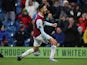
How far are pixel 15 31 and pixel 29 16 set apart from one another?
120cm

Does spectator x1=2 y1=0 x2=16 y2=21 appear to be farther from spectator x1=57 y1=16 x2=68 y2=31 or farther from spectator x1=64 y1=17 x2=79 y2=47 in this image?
spectator x1=64 y1=17 x2=79 y2=47

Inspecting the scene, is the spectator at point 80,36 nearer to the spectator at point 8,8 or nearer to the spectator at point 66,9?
the spectator at point 66,9

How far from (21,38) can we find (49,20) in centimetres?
177

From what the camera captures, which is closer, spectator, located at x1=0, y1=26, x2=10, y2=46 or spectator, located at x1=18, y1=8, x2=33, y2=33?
spectator, located at x1=0, y1=26, x2=10, y2=46

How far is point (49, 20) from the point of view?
1939 cm

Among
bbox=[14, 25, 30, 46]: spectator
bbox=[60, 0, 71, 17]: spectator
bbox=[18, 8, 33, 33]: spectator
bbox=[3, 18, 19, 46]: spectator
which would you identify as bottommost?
bbox=[14, 25, 30, 46]: spectator

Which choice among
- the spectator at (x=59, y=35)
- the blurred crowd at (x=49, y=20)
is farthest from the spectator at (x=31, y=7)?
the spectator at (x=59, y=35)

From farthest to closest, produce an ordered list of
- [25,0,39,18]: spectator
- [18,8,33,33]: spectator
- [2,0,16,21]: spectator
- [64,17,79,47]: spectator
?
1. [2,0,16,21]: spectator
2. [25,0,39,18]: spectator
3. [18,8,33,33]: spectator
4. [64,17,79,47]: spectator

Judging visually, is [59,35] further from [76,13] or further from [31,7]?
[31,7]

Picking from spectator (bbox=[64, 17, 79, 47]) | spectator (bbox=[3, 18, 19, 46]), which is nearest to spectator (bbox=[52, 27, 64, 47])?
spectator (bbox=[64, 17, 79, 47])

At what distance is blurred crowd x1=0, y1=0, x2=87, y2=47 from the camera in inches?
761

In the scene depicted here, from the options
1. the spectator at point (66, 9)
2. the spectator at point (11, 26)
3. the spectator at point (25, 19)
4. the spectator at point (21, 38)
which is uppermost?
the spectator at point (66, 9)

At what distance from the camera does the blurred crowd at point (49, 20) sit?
19328mm

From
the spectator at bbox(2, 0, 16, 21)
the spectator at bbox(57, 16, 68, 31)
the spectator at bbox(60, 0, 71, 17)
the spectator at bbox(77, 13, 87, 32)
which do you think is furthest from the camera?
the spectator at bbox(2, 0, 16, 21)
